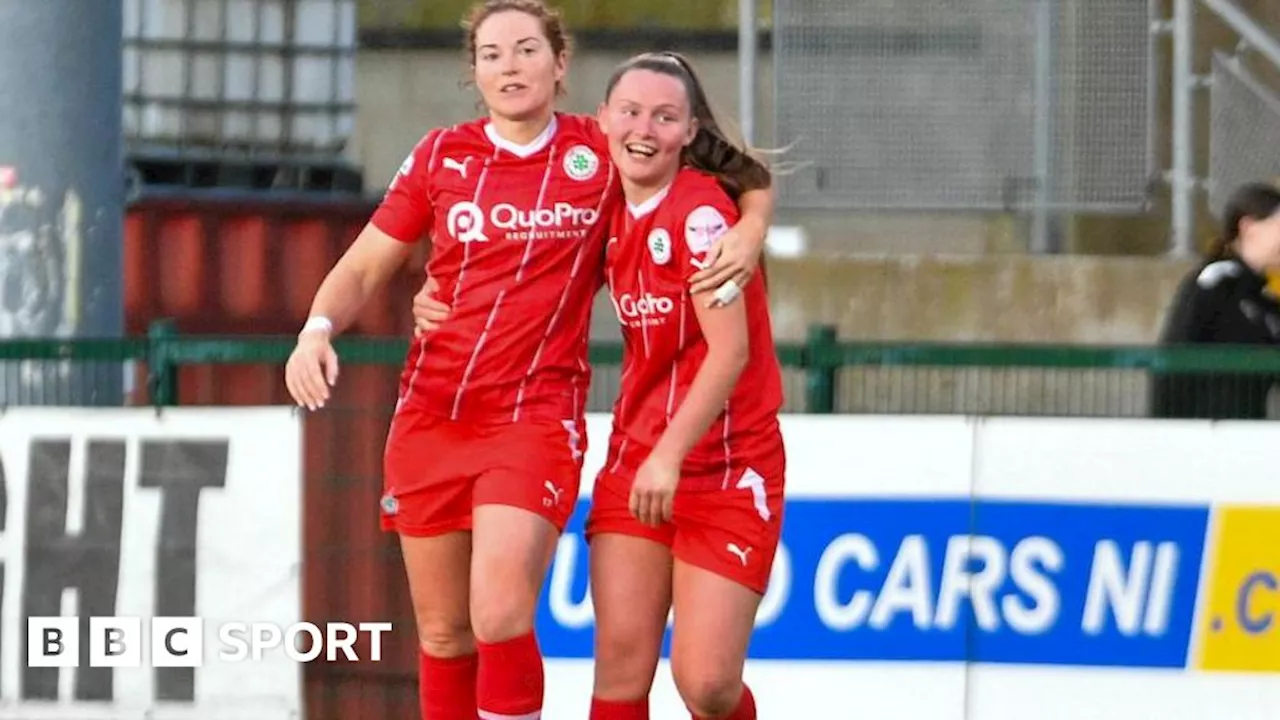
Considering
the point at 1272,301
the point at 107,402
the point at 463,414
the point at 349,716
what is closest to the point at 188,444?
the point at 107,402

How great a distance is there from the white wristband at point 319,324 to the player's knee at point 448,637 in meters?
0.81

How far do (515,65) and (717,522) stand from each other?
122cm

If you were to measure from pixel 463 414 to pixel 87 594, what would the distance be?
236cm

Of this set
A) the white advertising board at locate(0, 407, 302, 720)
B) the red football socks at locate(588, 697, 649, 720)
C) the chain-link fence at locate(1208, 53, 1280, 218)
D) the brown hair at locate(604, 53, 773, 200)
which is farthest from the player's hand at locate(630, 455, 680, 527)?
the chain-link fence at locate(1208, 53, 1280, 218)

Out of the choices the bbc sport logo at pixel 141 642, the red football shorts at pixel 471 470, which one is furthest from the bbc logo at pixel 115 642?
the red football shorts at pixel 471 470

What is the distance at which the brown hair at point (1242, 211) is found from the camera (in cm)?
957

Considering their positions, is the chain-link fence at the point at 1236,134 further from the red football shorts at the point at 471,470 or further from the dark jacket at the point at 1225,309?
the red football shorts at the point at 471,470

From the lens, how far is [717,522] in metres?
7.39

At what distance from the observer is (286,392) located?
937 cm

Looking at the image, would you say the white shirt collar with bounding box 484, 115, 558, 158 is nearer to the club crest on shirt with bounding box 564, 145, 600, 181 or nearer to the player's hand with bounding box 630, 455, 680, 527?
the club crest on shirt with bounding box 564, 145, 600, 181

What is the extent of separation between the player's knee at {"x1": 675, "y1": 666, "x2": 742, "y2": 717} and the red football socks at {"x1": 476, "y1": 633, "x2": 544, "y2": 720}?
37cm

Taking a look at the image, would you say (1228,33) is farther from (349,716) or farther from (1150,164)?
(349,716)

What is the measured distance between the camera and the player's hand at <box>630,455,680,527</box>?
7.07 meters

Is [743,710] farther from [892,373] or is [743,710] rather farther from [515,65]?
[892,373]
